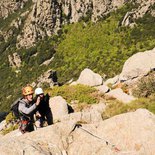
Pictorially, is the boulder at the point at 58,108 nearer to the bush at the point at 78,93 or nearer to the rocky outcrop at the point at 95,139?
the bush at the point at 78,93

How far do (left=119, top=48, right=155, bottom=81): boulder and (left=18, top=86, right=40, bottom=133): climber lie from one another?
53.4ft

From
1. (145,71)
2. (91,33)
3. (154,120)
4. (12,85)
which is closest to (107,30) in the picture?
(91,33)

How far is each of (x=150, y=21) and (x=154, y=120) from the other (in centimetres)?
15814

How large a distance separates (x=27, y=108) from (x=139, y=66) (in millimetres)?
17820

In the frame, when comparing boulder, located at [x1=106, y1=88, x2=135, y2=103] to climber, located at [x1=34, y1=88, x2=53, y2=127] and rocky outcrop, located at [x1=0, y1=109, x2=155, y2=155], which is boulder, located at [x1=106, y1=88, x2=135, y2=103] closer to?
climber, located at [x1=34, y1=88, x2=53, y2=127]

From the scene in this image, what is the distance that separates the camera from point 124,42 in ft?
547

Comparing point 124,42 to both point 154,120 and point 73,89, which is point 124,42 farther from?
point 154,120

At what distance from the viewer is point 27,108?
1473cm

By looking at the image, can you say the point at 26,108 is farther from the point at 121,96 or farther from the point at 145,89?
the point at 145,89

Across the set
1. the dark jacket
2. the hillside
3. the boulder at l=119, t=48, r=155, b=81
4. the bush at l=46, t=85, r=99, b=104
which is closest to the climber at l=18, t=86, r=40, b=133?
the dark jacket

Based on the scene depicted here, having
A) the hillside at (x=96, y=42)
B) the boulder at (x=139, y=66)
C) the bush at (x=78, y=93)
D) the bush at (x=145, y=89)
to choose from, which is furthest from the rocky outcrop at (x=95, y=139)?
the hillside at (x=96, y=42)

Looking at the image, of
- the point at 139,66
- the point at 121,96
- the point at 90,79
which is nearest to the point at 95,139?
the point at 121,96

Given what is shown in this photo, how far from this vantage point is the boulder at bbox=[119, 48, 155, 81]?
30650 mm

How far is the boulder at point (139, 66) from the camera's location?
30650mm
